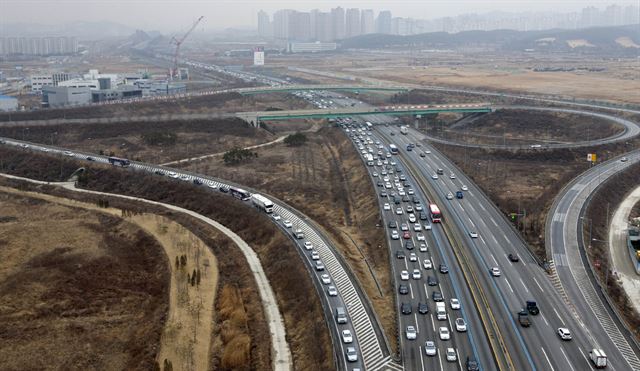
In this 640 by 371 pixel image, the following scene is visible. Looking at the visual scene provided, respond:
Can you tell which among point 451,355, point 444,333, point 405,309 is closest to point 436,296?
point 405,309

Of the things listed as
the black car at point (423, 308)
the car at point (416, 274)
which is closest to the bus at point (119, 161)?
the car at point (416, 274)

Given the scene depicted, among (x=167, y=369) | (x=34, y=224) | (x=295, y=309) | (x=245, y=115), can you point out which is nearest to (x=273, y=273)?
(x=295, y=309)

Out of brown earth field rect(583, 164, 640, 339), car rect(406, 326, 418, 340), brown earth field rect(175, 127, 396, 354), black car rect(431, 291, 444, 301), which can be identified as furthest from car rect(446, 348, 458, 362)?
brown earth field rect(583, 164, 640, 339)

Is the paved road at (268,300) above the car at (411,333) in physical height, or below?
below

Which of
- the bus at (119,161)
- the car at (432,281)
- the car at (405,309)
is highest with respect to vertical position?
the bus at (119,161)

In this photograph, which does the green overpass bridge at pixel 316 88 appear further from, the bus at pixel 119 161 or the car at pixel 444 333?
the car at pixel 444 333

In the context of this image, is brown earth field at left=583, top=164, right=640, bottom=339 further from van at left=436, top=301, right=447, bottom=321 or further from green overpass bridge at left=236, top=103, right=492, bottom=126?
green overpass bridge at left=236, top=103, right=492, bottom=126

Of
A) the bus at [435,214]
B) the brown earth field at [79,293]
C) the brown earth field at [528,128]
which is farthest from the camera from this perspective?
the brown earth field at [528,128]

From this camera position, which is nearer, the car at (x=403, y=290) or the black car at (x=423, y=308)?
the black car at (x=423, y=308)
